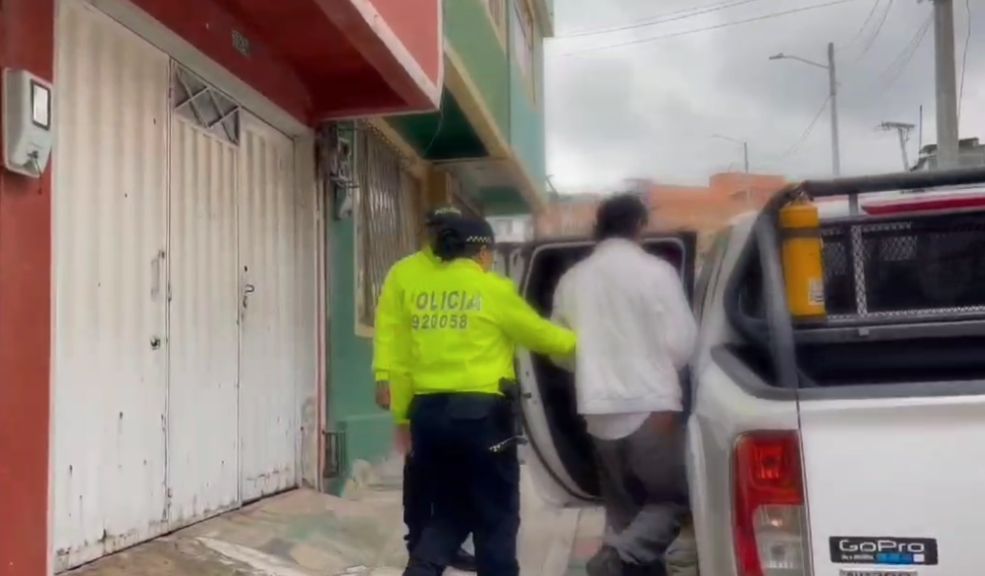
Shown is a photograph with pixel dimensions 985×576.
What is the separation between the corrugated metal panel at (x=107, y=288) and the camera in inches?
183


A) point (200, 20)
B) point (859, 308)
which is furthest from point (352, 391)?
point (859, 308)

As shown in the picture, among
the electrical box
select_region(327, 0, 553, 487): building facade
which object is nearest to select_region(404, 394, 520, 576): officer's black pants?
the electrical box

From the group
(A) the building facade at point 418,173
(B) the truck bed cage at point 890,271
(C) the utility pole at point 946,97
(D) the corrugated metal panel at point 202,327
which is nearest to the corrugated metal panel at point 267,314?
(D) the corrugated metal panel at point 202,327

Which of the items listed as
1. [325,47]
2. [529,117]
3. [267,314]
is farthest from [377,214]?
[529,117]

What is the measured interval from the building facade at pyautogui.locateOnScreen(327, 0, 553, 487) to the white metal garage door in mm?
796

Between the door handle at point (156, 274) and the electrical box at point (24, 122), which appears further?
the door handle at point (156, 274)

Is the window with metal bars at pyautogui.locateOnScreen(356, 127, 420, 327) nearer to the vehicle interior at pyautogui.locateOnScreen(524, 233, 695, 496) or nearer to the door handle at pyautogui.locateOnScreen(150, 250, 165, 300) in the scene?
the door handle at pyautogui.locateOnScreen(150, 250, 165, 300)

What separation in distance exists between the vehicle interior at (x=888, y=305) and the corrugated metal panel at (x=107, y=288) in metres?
2.75

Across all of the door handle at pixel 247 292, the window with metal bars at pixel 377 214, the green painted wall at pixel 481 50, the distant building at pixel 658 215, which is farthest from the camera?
the window with metal bars at pixel 377 214

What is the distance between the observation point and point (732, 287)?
11.5ft

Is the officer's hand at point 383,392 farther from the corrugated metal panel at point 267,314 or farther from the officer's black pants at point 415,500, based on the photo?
the corrugated metal panel at point 267,314

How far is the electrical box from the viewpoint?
3.91 meters

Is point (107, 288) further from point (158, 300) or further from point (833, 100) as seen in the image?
point (833, 100)

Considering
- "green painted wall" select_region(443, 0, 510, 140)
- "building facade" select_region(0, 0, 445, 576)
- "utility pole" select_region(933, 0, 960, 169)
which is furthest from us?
"utility pole" select_region(933, 0, 960, 169)
